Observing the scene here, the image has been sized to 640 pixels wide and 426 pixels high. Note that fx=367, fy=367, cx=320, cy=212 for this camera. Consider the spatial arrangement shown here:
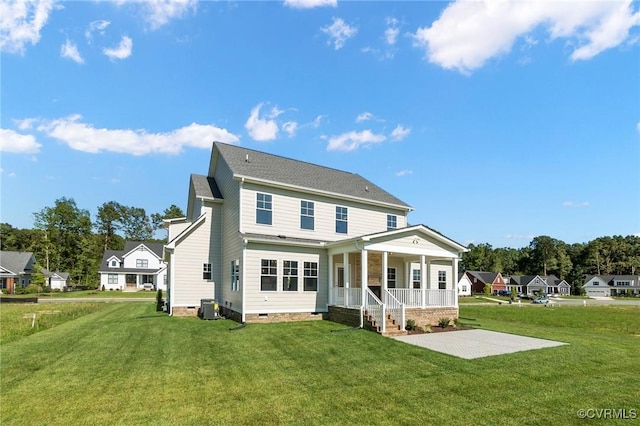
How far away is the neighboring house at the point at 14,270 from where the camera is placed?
47.0m

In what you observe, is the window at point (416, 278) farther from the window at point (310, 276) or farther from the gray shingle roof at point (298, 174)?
the window at point (310, 276)

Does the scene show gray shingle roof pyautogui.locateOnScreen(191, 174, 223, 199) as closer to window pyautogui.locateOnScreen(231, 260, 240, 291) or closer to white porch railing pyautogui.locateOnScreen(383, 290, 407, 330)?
window pyautogui.locateOnScreen(231, 260, 240, 291)

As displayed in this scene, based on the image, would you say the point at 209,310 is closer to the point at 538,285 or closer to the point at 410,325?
the point at 410,325

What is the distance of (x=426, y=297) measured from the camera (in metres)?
15.7

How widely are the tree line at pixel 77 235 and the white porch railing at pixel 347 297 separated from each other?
52.8 metres

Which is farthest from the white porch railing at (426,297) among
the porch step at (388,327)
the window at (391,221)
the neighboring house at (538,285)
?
the neighboring house at (538,285)

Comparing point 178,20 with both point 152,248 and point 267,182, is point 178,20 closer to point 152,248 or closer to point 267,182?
point 267,182

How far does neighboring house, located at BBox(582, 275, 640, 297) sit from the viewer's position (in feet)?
274

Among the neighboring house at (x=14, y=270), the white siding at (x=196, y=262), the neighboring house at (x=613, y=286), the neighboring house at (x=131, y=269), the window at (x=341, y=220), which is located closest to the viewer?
the white siding at (x=196, y=262)

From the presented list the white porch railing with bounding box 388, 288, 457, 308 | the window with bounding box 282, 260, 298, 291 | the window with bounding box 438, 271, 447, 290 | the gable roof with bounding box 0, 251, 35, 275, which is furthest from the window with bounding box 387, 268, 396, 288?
the gable roof with bounding box 0, 251, 35, 275

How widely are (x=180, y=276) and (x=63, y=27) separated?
11.0 meters

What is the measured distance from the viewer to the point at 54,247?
211 ft

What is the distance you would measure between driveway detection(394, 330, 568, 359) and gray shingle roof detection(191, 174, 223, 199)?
38.4 feet

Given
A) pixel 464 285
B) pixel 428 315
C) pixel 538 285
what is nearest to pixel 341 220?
pixel 428 315
